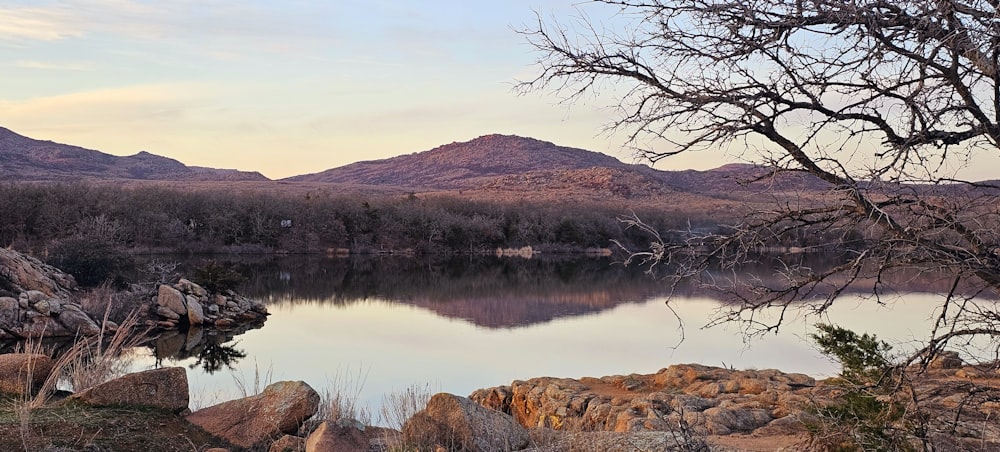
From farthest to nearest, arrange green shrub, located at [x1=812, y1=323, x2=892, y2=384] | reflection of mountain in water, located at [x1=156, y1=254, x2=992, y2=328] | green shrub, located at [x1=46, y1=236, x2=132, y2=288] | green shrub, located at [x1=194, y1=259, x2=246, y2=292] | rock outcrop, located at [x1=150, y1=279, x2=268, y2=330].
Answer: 1. reflection of mountain in water, located at [x1=156, y1=254, x2=992, y2=328]
2. green shrub, located at [x1=194, y1=259, x2=246, y2=292]
3. green shrub, located at [x1=46, y1=236, x2=132, y2=288]
4. rock outcrop, located at [x1=150, y1=279, x2=268, y2=330]
5. green shrub, located at [x1=812, y1=323, x2=892, y2=384]

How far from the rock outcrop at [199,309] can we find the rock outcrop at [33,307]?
178cm

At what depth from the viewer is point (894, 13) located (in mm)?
4906

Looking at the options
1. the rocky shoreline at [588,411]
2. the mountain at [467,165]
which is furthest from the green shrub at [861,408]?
the mountain at [467,165]

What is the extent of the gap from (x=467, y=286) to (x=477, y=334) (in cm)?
1142

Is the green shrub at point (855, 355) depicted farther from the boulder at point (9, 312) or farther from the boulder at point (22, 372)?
the boulder at point (9, 312)

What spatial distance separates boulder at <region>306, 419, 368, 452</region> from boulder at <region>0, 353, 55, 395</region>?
119 inches

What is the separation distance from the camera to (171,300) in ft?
72.1

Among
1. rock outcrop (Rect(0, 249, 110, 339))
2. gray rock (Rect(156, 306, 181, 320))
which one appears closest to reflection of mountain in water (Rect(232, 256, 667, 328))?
gray rock (Rect(156, 306, 181, 320))

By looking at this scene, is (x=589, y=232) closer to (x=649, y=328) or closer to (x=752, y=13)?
(x=649, y=328)

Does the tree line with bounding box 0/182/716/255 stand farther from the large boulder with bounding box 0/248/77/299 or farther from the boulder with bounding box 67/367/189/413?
the boulder with bounding box 67/367/189/413

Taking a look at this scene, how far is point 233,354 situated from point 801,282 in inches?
615

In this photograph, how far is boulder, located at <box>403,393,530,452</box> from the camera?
634 centimetres

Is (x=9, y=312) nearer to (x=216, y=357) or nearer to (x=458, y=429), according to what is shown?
(x=216, y=357)

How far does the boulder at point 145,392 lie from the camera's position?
7.34 meters
